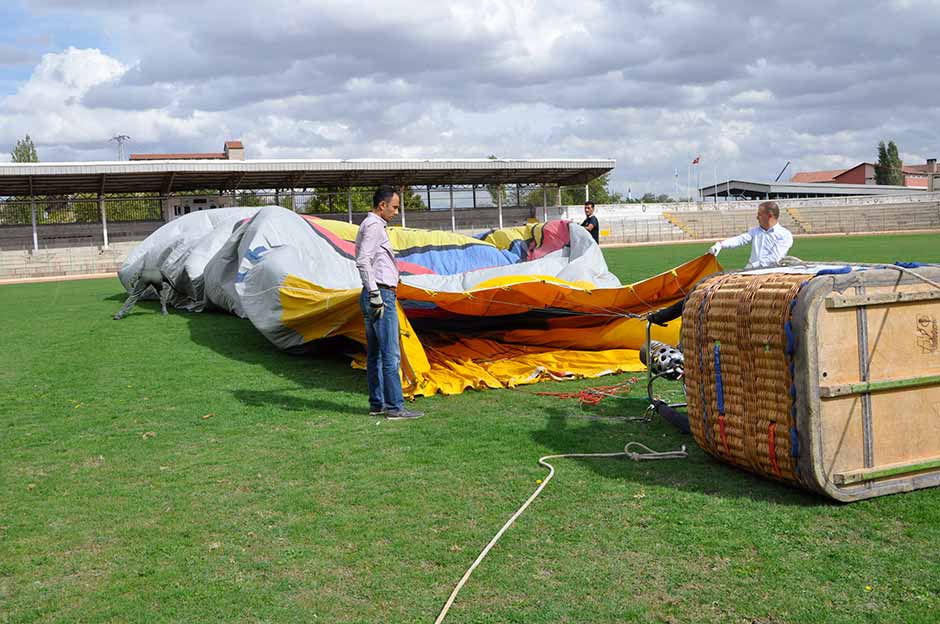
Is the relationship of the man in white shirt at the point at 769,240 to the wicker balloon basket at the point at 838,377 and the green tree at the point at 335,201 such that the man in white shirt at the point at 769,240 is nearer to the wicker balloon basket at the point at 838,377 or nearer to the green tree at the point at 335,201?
the wicker balloon basket at the point at 838,377

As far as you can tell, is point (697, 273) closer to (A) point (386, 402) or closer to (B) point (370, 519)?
(A) point (386, 402)

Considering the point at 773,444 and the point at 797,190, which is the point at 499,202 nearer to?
the point at 797,190

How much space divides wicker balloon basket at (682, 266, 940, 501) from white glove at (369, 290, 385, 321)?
2697mm

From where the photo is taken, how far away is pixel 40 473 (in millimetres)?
4867

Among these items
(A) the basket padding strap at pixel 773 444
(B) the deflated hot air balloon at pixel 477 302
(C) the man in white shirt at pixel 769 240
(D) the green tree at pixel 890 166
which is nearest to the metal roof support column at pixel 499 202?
(B) the deflated hot air balloon at pixel 477 302

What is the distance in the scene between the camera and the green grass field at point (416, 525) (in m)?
3.02

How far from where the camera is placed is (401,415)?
6004 mm

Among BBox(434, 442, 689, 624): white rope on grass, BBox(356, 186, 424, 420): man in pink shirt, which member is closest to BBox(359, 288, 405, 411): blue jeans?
BBox(356, 186, 424, 420): man in pink shirt

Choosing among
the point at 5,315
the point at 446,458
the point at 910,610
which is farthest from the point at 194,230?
the point at 910,610

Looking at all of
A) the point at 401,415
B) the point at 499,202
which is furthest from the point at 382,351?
the point at 499,202

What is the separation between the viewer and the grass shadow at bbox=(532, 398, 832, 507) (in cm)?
411

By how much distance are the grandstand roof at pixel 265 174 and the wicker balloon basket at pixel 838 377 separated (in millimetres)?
34966

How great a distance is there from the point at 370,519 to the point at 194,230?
42.3 feet

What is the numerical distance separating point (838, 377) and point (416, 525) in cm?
211
